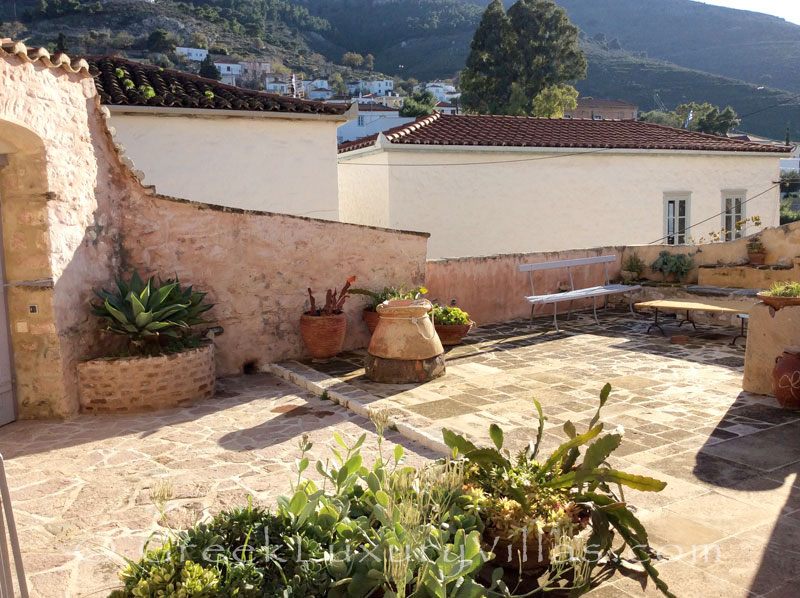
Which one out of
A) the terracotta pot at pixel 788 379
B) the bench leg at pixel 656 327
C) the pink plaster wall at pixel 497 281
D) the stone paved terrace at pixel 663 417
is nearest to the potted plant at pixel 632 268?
the pink plaster wall at pixel 497 281

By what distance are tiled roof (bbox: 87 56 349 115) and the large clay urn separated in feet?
19.2

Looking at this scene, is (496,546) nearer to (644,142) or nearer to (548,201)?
(548,201)

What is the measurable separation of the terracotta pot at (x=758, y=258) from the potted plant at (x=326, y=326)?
282 inches

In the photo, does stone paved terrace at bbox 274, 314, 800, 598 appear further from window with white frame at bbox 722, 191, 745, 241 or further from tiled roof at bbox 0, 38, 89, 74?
window with white frame at bbox 722, 191, 745, 241

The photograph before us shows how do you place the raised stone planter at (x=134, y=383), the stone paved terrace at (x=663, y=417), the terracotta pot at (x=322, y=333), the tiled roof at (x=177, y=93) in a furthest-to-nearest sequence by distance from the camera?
the tiled roof at (x=177, y=93)
the terracotta pot at (x=322, y=333)
the raised stone planter at (x=134, y=383)
the stone paved terrace at (x=663, y=417)

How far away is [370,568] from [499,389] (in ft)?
15.1

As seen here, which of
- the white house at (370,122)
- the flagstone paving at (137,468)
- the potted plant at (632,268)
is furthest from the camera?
the white house at (370,122)

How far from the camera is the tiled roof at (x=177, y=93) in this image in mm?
11234

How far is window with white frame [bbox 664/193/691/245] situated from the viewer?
717 inches

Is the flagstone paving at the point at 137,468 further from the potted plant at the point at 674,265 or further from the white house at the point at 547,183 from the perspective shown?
the white house at the point at 547,183

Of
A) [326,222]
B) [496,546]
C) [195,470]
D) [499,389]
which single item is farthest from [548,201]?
[496,546]

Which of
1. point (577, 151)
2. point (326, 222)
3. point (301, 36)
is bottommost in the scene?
point (326, 222)

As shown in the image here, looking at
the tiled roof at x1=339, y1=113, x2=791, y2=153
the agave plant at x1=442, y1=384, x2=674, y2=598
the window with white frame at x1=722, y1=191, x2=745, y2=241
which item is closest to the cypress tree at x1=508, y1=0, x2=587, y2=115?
the tiled roof at x1=339, y1=113, x2=791, y2=153

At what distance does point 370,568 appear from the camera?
10.2 feet
